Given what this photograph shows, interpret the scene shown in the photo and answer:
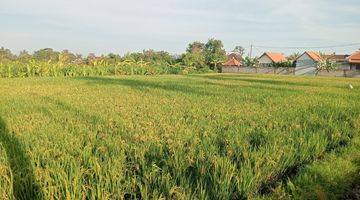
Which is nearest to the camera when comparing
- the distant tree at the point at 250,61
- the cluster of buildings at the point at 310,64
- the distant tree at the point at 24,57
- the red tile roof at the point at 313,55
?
the distant tree at the point at 24,57

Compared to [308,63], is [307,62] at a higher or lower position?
higher

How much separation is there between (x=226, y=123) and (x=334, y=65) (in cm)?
5056

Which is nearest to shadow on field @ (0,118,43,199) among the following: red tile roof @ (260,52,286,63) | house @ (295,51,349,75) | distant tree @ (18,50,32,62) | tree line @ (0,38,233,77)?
tree line @ (0,38,233,77)

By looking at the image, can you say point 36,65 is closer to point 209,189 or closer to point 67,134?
point 67,134

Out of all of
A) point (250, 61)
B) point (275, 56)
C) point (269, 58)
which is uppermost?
point (275, 56)

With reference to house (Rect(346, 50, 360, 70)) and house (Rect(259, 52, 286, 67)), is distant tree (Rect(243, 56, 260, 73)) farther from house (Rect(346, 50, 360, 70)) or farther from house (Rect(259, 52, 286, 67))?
house (Rect(346, 50, 360, 70))

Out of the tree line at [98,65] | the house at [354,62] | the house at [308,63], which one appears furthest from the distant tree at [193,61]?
the house at [354,62]

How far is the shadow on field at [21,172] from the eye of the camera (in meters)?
3.07

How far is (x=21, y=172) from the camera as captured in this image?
10.9 ft

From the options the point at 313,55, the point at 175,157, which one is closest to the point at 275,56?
the point at 313,55

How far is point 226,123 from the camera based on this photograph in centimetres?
626

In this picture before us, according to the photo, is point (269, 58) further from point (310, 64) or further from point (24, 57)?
point (24, 57)

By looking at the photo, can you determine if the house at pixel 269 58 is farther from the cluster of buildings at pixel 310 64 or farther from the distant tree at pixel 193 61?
the distant tree at pixel 193 61

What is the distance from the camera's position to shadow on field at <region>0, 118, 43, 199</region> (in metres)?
3.07
